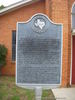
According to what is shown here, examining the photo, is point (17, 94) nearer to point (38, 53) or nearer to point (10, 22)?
point (38, 53)

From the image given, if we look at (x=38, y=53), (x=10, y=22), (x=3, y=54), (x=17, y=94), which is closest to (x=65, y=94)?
(x=17, y=94)

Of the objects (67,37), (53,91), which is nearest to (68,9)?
(67,37)

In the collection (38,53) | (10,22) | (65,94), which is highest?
(10,22)

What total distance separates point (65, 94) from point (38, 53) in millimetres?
4381

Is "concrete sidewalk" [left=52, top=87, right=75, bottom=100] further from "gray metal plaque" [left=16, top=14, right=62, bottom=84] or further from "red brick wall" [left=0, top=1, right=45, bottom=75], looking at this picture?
"red brick wall" [left=0, top=1, right=45, bottom=75]

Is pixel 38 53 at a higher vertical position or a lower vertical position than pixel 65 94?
higher

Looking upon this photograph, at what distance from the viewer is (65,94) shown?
33.0 ft

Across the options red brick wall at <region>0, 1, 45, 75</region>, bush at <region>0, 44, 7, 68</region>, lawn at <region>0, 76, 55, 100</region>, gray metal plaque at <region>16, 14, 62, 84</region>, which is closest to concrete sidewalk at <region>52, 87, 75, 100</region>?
lawn at <region>0, 76, 55, 100</region>

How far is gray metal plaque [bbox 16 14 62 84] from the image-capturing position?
6.09 m

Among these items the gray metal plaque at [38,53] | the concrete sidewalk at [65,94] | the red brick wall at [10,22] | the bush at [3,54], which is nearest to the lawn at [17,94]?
the concrete sidewalk at [65,94]

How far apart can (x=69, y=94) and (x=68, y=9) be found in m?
3.76

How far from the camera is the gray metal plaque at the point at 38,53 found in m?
6.09

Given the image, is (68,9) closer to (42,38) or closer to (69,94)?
(69,94)

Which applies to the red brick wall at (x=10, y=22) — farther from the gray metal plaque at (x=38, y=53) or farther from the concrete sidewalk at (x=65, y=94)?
the gray metal plaque at (x=38, y=53)
